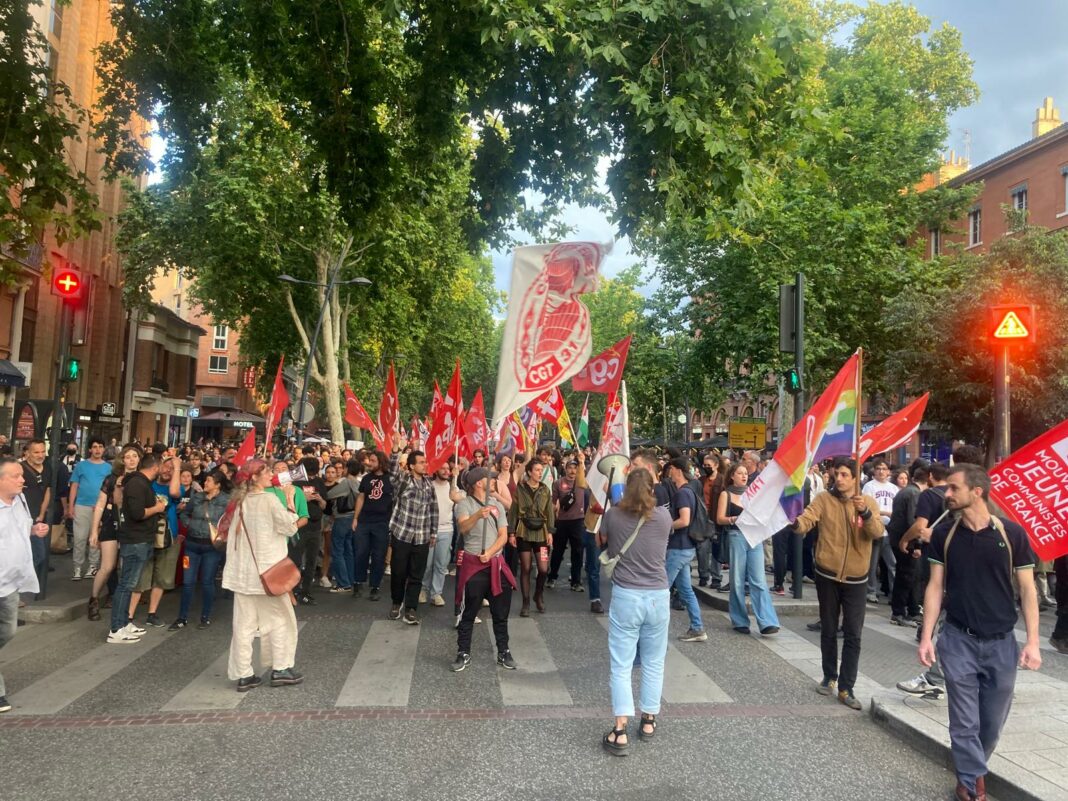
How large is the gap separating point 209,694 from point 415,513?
9.94 ft

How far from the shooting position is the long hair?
5238 millimetres

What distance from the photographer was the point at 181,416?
148ft

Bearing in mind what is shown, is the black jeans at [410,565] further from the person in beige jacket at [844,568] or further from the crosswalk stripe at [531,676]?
the person in beige jacket at [844,568]

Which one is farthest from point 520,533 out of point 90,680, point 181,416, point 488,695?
point 181,416

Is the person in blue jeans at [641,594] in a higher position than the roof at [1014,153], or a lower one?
lower

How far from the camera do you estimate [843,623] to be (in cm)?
611

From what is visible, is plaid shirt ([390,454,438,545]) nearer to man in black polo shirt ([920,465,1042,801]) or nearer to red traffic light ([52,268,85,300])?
red traffic light ([52,268,85,300])

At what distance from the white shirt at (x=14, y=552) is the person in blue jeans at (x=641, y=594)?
157 inches

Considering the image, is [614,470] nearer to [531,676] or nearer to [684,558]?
[684,558]

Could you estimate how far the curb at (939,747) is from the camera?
421 centimetres

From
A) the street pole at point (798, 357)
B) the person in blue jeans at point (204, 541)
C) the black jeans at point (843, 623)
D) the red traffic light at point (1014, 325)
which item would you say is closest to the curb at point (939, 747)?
the black jeans at point (843, 623)

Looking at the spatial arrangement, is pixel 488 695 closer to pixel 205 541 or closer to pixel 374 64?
pixel 205 541

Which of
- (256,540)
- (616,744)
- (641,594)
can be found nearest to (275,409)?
(256,540)

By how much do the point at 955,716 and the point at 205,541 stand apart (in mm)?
6863
